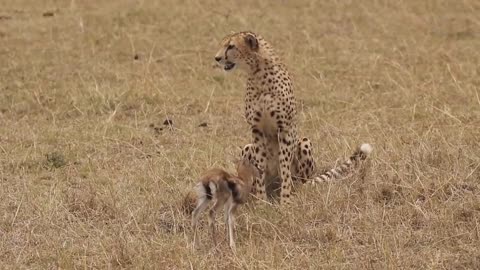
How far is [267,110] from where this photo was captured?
5152mm

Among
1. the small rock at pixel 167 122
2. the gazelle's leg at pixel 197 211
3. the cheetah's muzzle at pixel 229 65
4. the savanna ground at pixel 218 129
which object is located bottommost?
the small rock at pixel 167 122

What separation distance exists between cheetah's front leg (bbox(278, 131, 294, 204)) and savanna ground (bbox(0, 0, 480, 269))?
169 mm

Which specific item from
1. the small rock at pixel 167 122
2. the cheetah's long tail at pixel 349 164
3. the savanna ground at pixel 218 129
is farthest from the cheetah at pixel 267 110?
the small rock at pixel 167 122

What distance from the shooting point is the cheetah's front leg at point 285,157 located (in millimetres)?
5176

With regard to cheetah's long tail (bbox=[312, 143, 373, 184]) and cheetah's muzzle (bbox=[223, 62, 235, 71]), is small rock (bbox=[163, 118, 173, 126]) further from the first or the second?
cheetah's long tail (bbox=[312, 143, 373, 184])

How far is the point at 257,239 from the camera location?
426 centimetres

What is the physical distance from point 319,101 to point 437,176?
2608 millimetres

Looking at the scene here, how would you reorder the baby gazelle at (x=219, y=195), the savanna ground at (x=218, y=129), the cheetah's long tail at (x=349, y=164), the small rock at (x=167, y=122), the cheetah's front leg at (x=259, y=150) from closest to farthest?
the baby gazelle at (x=219, y=195)
the savanna ground at (x=218, y=129)
the cheetah's long tail at (x=349, y=164)
the cheetah's front leg at (x=259, y=150)
the small rock at (x=167, y=122)

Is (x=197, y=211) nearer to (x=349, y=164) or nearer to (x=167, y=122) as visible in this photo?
(x=349, y=164)

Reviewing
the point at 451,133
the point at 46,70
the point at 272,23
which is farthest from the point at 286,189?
the point at 272,23

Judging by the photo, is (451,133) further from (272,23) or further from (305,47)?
(272,23)

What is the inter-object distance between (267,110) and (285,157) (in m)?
0.30

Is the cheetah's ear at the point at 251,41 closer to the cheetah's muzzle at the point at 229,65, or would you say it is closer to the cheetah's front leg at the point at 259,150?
the cheetah's muzzle at the point at 229,65

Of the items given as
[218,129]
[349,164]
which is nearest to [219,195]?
[349,164]
